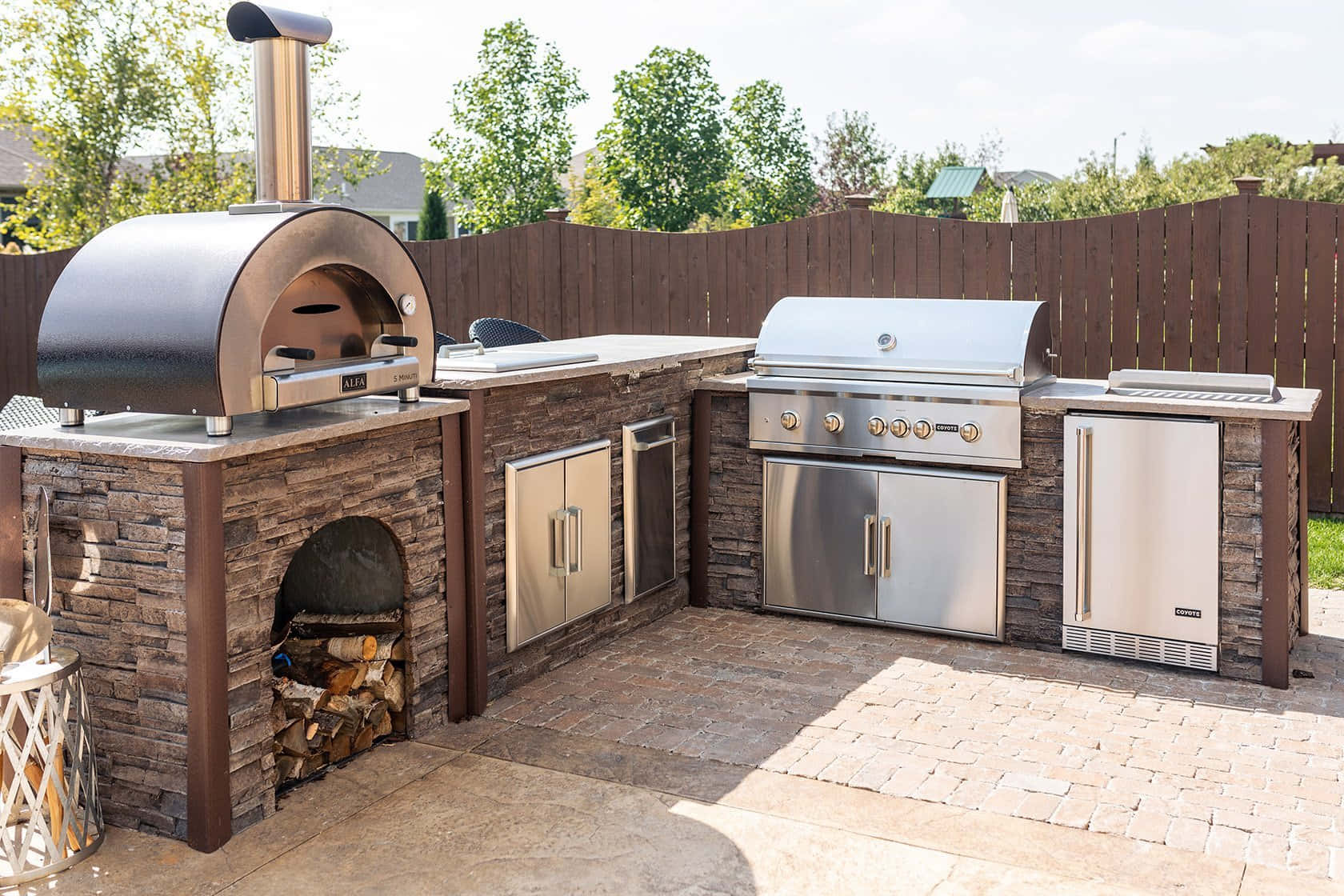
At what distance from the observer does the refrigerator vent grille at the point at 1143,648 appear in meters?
4.27

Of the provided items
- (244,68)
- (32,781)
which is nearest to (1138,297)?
(32,781)

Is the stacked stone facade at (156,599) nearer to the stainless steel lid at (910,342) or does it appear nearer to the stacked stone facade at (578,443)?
the stacked stone facade at (578,443)

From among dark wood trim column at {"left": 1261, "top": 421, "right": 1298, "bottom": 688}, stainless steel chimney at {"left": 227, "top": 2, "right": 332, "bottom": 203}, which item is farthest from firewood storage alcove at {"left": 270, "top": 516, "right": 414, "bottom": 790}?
dark wood trim column at {"left": 1261, "top": 421, "right": 1298, "bottom": 688}

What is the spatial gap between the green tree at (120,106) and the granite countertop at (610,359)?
414 inches

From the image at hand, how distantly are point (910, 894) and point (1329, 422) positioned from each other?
15.7 feet

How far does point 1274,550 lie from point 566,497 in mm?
2383

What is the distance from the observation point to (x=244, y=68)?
1498 centimetres

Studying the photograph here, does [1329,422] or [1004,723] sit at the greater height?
[1329,422]

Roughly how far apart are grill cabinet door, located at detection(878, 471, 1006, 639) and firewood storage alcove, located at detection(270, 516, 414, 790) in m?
1.93

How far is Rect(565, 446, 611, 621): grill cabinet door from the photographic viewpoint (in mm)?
4363

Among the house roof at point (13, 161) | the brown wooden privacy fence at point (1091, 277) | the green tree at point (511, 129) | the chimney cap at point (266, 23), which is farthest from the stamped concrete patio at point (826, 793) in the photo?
the house roof at point (13, 161)

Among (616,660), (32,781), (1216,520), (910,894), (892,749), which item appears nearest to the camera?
(910,894)

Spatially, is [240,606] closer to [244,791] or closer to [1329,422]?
[244,791]

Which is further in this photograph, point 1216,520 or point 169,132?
point 169,132
